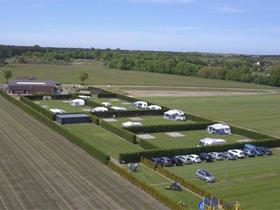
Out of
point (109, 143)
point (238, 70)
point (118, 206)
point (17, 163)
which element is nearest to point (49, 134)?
point (109, 143)

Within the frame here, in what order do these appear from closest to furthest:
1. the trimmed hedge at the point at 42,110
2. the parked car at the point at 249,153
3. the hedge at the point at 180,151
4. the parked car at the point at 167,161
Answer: the parked car at the point at 167,161
the hedge at the point at 180,151
the parked car at the point at 249,153
the trimmed hedge at the point at 42,110

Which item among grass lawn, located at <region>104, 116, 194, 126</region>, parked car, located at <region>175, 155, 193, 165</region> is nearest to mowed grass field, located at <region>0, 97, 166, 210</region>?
parked car, located at <region>175, 155, 193, 165</region>

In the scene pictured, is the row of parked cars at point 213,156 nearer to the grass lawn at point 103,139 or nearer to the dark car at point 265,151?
the dark car at point 265,151

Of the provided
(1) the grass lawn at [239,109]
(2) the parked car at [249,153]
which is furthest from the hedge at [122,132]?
(1) the grass lawn at [239,109]

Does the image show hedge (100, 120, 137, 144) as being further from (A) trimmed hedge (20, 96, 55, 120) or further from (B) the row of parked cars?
(A) trimmed hedge (20, 96, 55, 120)

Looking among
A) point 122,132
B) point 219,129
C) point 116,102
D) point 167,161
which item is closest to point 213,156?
point 167,161

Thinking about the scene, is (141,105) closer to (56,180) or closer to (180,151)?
(180,151)

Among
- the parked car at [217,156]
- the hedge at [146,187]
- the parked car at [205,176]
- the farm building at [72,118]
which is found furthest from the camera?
the farm building at [72,118]

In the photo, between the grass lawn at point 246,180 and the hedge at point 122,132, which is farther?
the hedge at point 122,132
